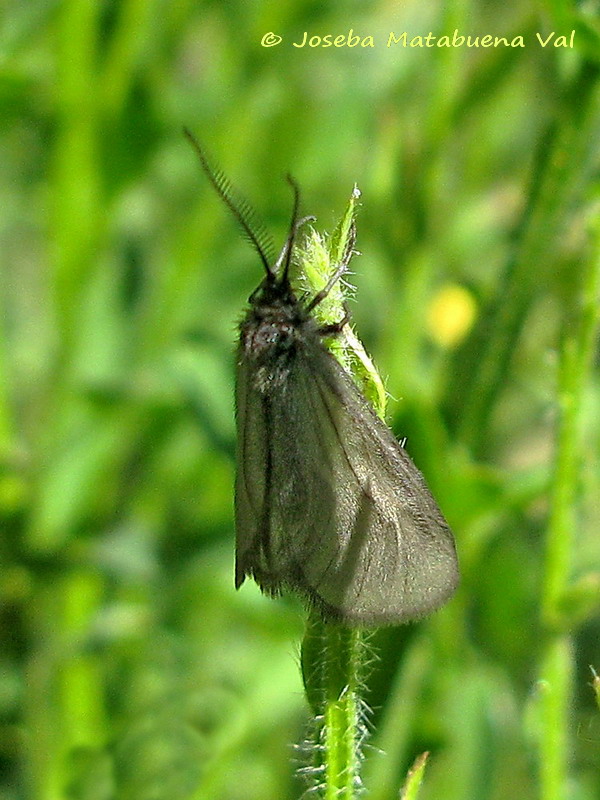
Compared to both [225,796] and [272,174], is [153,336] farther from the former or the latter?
[225,796]

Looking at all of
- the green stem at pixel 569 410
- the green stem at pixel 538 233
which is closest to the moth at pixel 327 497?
the green stem at pixel 569 410

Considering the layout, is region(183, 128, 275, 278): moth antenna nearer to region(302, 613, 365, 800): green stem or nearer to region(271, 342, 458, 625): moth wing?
region(271, 342, 458, 625): moth wing

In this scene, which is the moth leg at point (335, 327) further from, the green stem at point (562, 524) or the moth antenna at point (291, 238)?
the green stem at point (562, 524)

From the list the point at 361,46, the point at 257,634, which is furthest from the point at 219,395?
the point at 361,46

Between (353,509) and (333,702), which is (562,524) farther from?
(333,702)

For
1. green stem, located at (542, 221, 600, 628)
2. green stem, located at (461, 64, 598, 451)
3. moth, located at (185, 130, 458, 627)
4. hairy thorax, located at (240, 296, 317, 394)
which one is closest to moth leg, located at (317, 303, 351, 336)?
moth, located at (185, 130, 458, 627)

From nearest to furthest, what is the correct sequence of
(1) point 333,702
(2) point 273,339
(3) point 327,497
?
(1) point 333,702 < (3) point 327,497 < (2) point 273,339

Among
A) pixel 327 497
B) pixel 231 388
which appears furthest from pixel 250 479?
pixel 231 388
